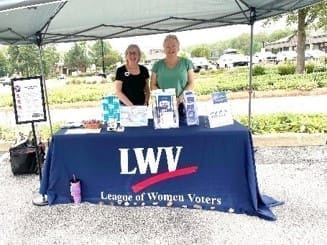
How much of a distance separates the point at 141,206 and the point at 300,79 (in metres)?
10.1

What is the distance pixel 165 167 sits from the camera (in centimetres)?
304

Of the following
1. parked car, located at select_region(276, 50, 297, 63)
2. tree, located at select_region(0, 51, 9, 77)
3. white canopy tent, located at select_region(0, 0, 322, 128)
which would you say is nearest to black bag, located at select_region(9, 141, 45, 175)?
white canopy tent, located at select_region(0, 0, 322, 128)

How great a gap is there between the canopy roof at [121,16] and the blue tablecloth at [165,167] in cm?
109

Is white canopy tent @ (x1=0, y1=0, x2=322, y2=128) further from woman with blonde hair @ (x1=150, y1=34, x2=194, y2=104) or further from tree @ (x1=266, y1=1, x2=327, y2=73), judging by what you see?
tree @ (x1=266, y1=1, x2=327, y2=73)

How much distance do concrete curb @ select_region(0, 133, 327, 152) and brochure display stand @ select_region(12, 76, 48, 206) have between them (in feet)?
9.91

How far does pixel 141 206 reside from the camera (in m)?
3.21

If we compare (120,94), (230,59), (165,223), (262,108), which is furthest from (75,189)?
(230,59)

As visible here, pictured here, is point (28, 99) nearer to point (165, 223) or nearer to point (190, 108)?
point (190, 108)

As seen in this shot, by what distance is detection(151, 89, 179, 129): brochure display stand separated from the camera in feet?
9.77

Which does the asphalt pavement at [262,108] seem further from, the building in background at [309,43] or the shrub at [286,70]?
the building in background at [309,43]

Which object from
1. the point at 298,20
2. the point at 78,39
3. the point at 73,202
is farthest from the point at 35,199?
the point at 298,20

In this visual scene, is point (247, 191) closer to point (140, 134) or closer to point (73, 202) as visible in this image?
point (140, 134)

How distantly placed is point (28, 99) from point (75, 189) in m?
0.87

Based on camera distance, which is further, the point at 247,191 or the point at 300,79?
the point at 300,79
